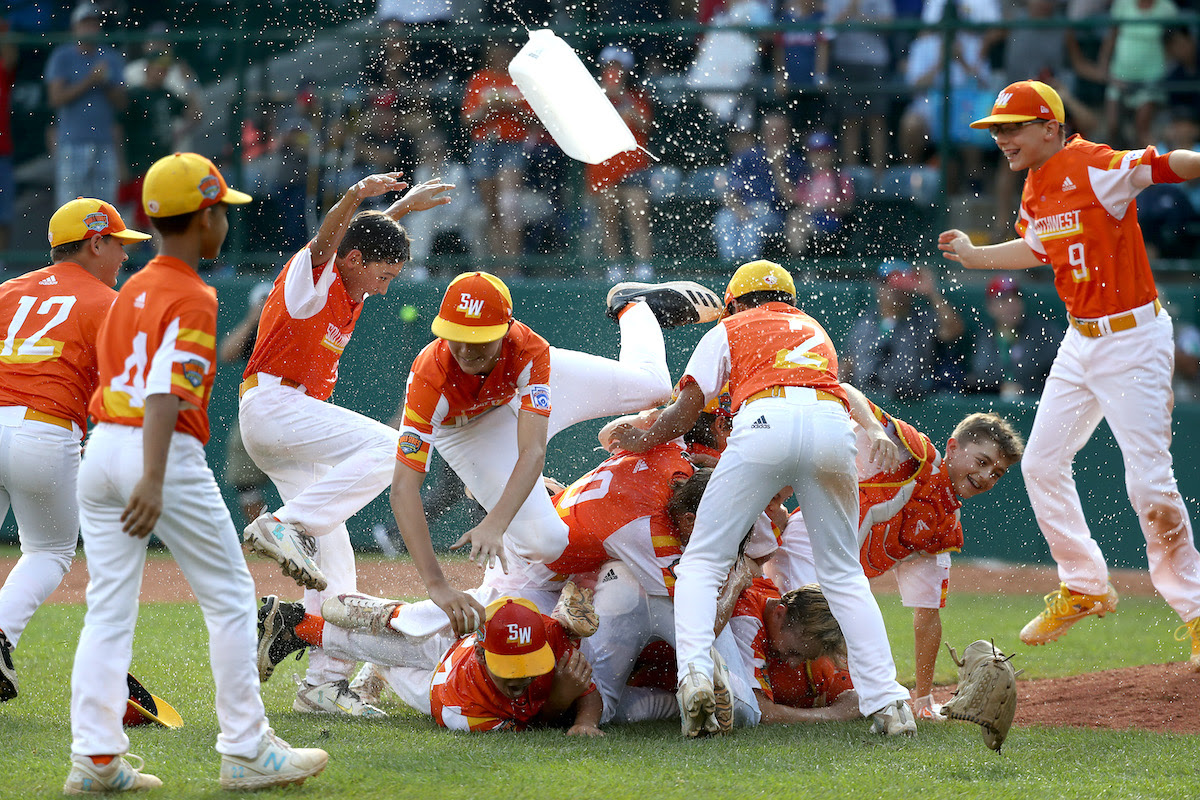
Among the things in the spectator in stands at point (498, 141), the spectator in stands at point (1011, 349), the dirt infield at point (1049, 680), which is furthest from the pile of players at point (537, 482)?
the spectator in stands at point (498, 141)

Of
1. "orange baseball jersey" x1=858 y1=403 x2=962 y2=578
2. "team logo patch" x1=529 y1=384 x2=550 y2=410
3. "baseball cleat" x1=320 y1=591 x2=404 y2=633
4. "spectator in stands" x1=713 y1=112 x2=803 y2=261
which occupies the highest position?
"spectator in stands" x1=713 y1=112 x2=803 y2=261

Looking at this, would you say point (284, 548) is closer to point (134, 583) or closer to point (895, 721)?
point (134, 583)

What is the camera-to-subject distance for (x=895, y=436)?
567 centimetres

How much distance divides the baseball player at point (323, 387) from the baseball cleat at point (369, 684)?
0.18 meters

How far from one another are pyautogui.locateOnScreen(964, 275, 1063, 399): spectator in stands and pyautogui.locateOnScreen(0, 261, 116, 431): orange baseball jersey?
7.21 metres

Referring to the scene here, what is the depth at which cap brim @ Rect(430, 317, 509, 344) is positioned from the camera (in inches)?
183

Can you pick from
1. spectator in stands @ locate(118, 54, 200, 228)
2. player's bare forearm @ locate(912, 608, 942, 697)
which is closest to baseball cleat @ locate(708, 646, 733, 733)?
player's bare forearm @ locate(912, 608, 942, 697)

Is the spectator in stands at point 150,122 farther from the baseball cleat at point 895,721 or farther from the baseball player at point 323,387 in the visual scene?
the baseball cleat at point 895,721

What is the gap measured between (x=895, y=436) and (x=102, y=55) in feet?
29.6

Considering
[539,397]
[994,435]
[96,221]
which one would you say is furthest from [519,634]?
[96,221]

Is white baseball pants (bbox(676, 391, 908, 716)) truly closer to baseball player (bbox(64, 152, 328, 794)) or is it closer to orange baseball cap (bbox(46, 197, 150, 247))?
baseball player (bbox(64, 152, 328, 794))

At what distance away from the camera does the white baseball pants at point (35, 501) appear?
5.15 meters

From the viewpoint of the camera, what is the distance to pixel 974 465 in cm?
564

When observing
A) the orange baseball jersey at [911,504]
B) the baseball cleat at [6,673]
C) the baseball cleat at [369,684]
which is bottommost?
the baseball cleat at [369,684]
